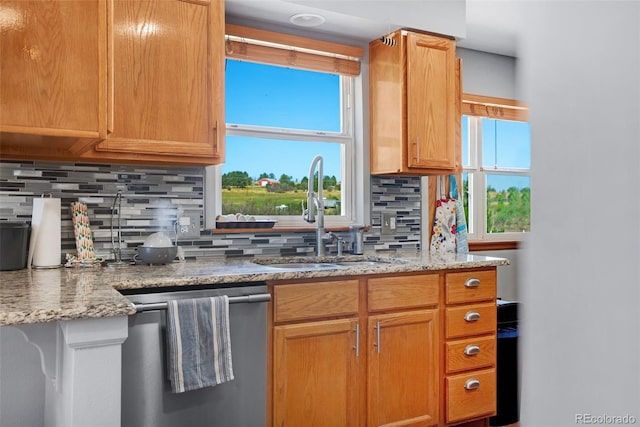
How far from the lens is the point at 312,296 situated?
2.25m

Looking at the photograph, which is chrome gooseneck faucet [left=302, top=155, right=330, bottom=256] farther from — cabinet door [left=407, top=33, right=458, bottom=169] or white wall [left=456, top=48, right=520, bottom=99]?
white wall [left=456, top=48, right=520, bottom=99]


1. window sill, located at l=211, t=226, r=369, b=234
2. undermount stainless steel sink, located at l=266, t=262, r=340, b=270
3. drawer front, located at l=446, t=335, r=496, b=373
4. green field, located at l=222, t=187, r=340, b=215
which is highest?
green field, located at l=222, t=187, r=340, b=215

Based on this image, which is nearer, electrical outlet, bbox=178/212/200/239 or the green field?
electrical outlet, bbox=178/212/200/239

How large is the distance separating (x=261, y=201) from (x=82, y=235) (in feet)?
3.32

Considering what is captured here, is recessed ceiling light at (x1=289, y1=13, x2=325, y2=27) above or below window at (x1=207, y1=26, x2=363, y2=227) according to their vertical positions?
above

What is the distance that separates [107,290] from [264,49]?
5.79ft

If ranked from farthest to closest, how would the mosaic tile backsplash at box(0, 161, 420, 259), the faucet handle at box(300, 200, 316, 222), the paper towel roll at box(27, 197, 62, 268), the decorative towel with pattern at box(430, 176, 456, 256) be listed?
the decorative towel with pattern at box(430, 176, 456, 256) < the faucet handle at box(300, 200, 316, 222) < the mosaic tile backsplash at box(0, 161, 420, 259) < the paper towel roll at box(27, 197, 62, 268)

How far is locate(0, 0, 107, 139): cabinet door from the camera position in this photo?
1760mm

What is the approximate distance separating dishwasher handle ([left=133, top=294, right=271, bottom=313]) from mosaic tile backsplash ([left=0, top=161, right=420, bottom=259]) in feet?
2.45

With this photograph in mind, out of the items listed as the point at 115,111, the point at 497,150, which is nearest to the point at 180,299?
the point at 115,111

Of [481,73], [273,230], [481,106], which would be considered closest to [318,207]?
[273,230]

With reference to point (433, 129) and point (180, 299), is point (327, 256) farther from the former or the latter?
point (180, 299)

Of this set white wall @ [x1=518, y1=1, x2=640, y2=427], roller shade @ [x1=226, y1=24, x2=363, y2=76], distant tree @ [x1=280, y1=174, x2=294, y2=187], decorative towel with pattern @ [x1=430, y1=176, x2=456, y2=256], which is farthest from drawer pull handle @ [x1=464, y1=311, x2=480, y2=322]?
white wall @ [x1=518, y1=1, x2=640, y2=427]

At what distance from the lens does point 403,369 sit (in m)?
2.52
